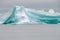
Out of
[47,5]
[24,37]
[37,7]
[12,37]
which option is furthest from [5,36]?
[47,5]

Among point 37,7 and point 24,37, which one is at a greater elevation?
point 37,7

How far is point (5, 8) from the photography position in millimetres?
1816

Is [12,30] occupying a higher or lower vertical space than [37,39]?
higher

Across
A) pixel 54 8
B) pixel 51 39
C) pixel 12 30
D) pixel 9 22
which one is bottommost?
pixel 51 39

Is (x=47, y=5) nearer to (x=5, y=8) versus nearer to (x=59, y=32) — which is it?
(x=59, y=32)

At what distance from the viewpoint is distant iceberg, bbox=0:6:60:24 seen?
1.80 m

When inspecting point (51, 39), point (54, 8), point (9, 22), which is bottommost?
point (51, 39)

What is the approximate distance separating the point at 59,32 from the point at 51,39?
0.16 m

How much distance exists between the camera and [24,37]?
1.78m

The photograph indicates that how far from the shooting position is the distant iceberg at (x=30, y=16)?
180 cm

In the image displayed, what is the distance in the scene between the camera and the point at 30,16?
72.0 inches

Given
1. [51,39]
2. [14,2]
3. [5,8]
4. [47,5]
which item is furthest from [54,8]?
[5,8]

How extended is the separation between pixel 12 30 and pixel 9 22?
12cm

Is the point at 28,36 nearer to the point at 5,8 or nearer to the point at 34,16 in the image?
the point at 34,16
